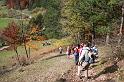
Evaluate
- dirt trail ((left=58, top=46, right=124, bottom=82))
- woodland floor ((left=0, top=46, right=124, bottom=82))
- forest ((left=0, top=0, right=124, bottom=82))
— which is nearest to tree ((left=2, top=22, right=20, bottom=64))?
forest ((left=0, top=0, right=124, bottom=82))

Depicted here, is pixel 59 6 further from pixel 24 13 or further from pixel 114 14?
pixel 24 13

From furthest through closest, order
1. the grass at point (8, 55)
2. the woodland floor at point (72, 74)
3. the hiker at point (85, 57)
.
A: 1. the grass at point (8, 55)
2. the woodland floor at point (72, 74)
3. the hiker at point (85, 57)

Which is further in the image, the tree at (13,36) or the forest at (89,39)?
the tree at (13,36)

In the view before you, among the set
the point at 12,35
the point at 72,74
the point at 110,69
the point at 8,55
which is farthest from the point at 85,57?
the point at 8,55

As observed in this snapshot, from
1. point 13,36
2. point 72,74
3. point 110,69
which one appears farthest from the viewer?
point 13,36

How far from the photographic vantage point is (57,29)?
3497 inches

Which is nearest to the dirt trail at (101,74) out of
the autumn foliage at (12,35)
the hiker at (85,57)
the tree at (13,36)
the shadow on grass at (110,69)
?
the shadow on grass at (110,69)

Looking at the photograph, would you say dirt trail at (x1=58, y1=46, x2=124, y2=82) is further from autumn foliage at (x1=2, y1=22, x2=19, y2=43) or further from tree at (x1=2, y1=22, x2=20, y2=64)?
autumn foliage at (x1=2, y1=22, x2=19, y2=43)

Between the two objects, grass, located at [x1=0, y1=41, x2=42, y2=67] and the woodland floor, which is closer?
the woodland floor

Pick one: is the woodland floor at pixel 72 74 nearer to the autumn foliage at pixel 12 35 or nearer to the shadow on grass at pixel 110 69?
the shadow on grass at pixel 110 69

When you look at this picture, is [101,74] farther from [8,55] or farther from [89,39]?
[8,55]

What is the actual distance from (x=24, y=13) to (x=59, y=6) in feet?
188

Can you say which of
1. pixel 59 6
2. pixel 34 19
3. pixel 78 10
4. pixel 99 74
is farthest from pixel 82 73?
pixel 34 19

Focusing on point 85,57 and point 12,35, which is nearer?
point 85,57
